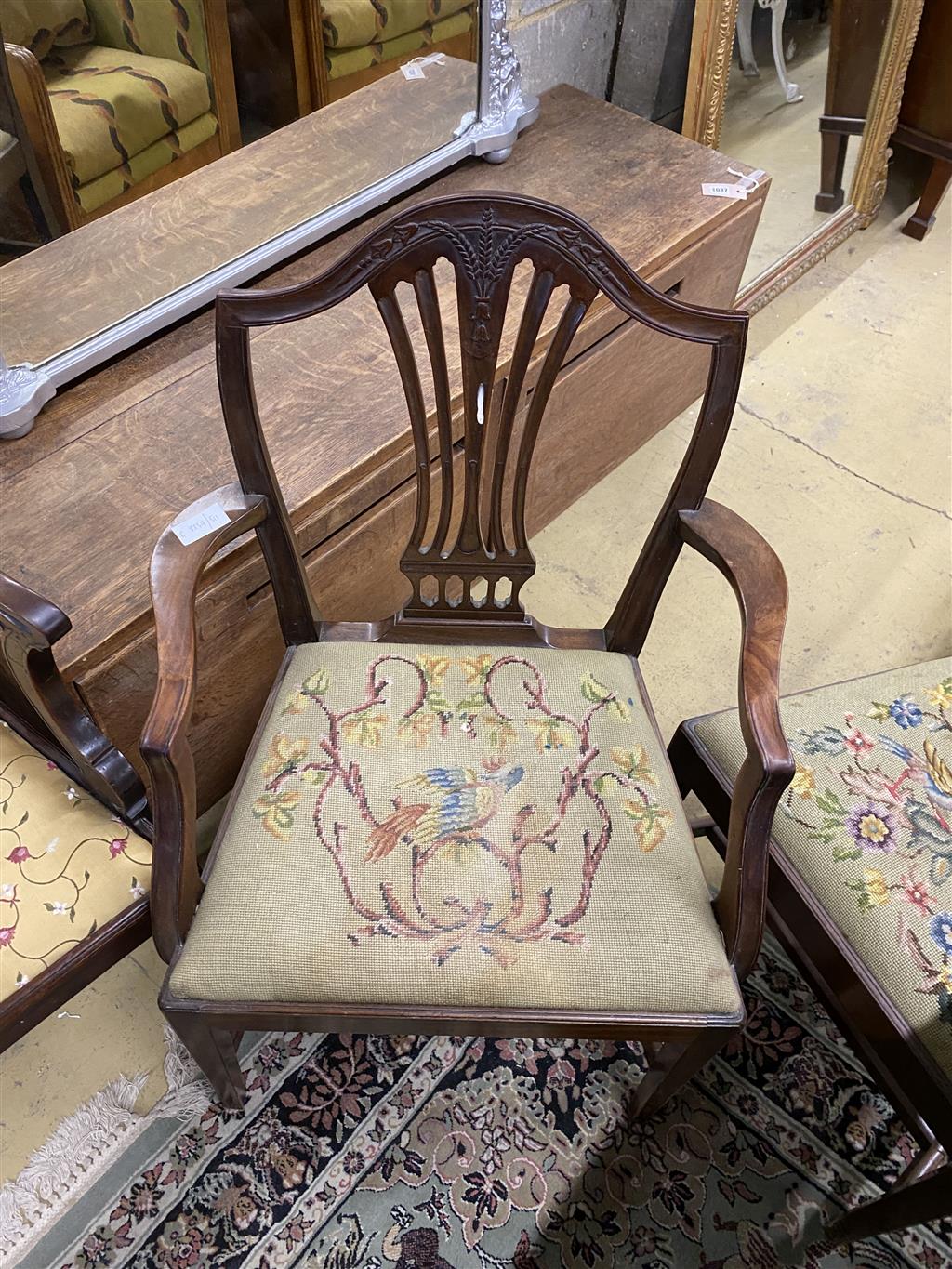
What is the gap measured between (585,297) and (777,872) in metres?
0.63

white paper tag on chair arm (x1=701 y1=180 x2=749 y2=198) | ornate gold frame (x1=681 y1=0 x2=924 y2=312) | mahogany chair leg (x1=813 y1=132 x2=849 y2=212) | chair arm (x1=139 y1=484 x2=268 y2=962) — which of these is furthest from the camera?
mahogany chair leg (x1=813 y1=132 x2=849 y2=212)

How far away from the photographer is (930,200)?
2.41m

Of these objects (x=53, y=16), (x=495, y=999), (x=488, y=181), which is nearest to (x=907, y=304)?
(x=488, y=181)

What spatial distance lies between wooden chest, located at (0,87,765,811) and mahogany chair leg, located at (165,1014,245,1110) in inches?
14.2

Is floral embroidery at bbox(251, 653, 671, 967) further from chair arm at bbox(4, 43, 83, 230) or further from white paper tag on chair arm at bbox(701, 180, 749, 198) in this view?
white paper tag on chair arm at bbox(701, 180, 749, 198)

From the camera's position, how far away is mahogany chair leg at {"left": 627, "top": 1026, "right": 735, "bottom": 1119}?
2.83ft

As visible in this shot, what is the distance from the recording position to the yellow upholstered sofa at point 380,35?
4.33 feet

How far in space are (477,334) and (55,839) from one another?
2.22ft

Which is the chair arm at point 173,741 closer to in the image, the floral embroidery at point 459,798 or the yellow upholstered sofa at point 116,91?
the floral embroidery at point 459,798

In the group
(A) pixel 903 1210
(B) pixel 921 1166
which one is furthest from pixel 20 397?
(B) pixel 921 1166

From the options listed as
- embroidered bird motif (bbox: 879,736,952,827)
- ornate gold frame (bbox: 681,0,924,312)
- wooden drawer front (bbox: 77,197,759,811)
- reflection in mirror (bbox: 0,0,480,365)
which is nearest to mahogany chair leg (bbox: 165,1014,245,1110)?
wooden drawer front (bbox: 77,197,759,811)

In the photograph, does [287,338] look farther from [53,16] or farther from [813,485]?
[813,485]

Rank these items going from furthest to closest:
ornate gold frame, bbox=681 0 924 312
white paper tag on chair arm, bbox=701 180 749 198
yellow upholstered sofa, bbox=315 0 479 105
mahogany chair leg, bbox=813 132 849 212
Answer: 1. mahogany chair leg, bbox=813 132 849 212
2. ornate gold frame, bbox=681 0 924 312
3. white paper tag on chair arm, bbox=701 180 749 198
4. yellow upholstered sofa, bbox=315 0 479 105

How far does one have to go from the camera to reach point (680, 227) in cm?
150
